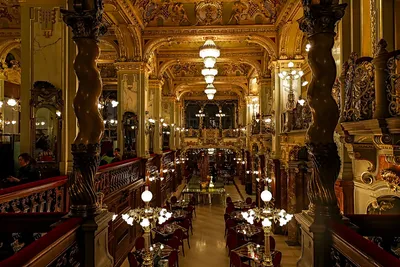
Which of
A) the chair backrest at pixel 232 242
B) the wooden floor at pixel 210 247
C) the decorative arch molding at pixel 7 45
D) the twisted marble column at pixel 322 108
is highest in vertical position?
the decorative arch molding at pixel 7 45

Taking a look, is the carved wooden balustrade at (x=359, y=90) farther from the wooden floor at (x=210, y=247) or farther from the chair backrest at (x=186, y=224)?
the chair backrest at (x=186, y=224)

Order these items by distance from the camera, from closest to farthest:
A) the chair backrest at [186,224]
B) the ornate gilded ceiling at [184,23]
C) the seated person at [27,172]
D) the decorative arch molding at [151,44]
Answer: the seated person at [27,172] < the ornate gilded ceiling at [184,23] < the decorative arch molding at [151,44] < the chair backrest at [186,224]

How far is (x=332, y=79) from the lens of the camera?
3191 millimetres

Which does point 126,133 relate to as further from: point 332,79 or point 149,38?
point 332,79

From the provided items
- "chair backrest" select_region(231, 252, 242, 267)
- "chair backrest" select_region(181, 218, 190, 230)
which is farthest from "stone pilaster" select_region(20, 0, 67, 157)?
"chair backrest" select_region(181, 218, 190, 230)

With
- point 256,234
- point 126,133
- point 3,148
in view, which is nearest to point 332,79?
point 256,234

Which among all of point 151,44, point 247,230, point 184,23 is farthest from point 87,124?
point 184,23

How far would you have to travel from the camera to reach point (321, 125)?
3.14 metres

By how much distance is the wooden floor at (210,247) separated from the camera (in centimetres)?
985

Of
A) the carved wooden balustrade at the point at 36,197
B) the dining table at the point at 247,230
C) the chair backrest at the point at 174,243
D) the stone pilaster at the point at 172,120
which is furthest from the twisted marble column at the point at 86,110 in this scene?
the stone pilaster at the point at 172,120

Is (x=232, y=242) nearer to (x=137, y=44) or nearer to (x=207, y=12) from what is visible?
(x=137, y=44)

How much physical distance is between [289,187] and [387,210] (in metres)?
5.82

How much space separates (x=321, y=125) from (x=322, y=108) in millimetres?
168

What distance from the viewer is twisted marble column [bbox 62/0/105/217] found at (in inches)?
134
